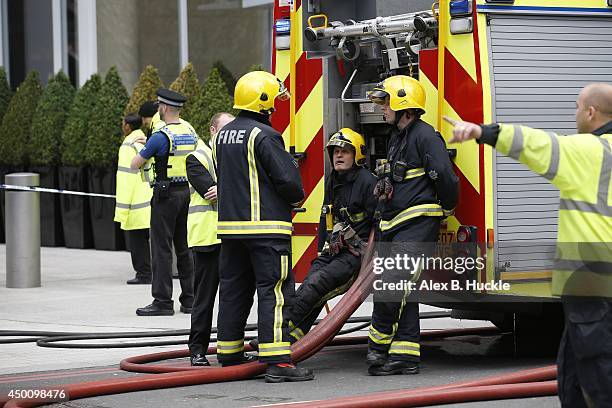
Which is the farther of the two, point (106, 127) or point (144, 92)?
point (106, 127)

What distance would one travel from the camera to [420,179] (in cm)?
742

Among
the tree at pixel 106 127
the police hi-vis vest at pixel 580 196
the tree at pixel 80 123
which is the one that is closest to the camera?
the police hi-vis vest at pixel 580 196

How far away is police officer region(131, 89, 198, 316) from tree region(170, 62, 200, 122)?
4.55m

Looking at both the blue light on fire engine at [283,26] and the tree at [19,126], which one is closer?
the blue light on fire engine at [283,26]

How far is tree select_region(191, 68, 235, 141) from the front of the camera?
14914 mm

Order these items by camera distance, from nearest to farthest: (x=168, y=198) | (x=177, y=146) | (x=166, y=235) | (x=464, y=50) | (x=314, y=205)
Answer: (x=464, y=50)
(x=314, y=205)
(x=177, y=146)
(x=168, y=198)
(x=166, y=235)

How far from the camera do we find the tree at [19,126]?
17.3 m

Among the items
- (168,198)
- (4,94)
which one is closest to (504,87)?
(168,198)

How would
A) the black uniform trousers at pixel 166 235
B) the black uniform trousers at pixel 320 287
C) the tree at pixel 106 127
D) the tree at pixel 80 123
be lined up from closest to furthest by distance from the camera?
the black uniform trousers at pixel 320 287 < the black uniform trousers at pixel 166 235 < the tree at pixel 106 127 < the tree at pixel 80 123

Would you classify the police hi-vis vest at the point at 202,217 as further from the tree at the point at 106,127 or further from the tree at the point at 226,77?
the tree at the point at 106,127

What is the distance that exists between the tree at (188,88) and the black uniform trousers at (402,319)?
7.92 m

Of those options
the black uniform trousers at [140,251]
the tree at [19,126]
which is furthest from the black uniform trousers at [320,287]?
the tree at [19,126]

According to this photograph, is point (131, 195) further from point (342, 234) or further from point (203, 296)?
point (342, 234)

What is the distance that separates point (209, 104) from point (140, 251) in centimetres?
307
